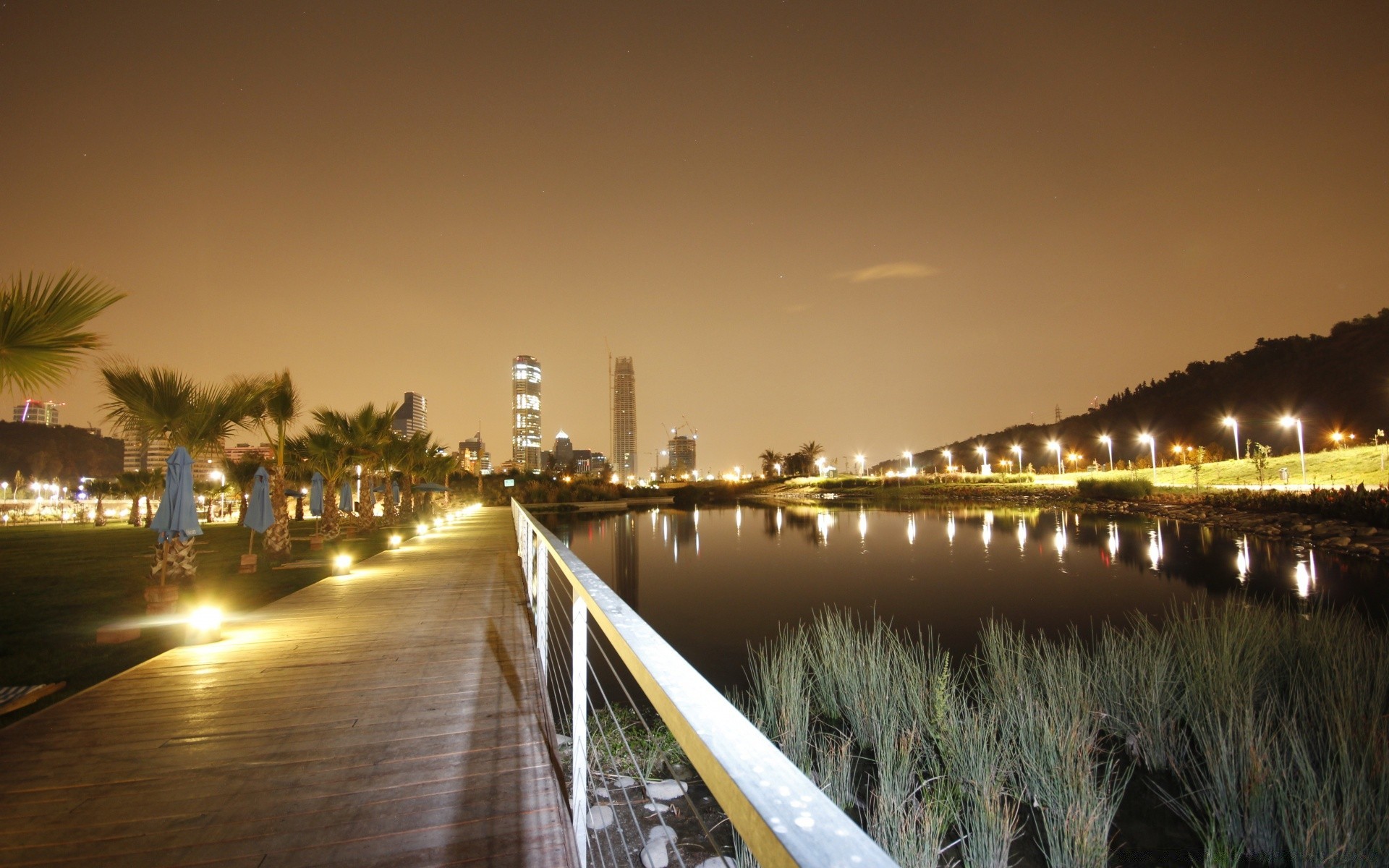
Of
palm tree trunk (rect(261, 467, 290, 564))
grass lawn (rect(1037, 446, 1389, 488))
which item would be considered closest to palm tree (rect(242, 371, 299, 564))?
palm tree trunk (rect(261, 467, 290, 564))

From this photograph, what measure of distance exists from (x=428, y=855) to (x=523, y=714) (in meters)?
1.48

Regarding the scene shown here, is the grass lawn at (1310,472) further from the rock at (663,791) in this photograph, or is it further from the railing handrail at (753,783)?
the railing handrail at (753,783)

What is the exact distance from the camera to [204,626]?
230 inches

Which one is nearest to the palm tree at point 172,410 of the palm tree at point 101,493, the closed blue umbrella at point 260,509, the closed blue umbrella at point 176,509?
the closed blue umbrella at point 176,509

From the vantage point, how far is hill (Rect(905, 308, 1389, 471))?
48.9m

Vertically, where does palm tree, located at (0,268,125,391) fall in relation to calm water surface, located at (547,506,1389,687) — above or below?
above

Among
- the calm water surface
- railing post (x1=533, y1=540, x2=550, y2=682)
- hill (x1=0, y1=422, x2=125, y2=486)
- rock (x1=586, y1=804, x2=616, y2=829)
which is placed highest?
hill (x1=0, y1=422, x2=125, y2=486)

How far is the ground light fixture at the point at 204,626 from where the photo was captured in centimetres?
576

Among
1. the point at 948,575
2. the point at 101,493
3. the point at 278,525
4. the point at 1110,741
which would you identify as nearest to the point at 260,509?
the point at 278,525

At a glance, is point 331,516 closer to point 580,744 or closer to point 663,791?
point 663,791

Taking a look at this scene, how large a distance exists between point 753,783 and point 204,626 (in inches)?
272

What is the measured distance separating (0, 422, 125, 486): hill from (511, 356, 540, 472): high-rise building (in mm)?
104572

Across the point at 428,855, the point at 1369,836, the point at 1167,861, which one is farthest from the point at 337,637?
the point at 1369,836

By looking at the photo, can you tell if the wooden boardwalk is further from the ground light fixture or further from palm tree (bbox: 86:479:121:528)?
palm tree (bbox: 86:479:121:528)
